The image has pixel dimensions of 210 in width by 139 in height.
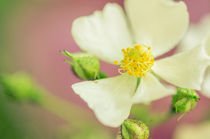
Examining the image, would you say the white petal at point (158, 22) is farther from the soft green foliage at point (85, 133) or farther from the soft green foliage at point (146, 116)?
the soft green foliage at point (85, 133)

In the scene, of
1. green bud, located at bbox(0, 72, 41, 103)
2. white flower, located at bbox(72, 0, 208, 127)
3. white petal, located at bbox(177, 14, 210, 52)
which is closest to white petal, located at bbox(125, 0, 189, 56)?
white flower, located at bbox(72, 0, 208, 127)

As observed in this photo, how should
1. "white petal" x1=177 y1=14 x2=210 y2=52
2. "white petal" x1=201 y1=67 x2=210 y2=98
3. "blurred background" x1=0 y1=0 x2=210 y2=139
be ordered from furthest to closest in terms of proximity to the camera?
1. "blurred background" x1=0 y1=0 x2=210 y2=139
2. "white petal" x1=177 y1=14 x2=210 y2=52
3. "white petal" x1=201 y1=67 x2=210 y2=98

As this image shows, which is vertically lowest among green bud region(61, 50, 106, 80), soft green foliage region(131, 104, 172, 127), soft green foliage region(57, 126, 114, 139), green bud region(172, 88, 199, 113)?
soft green foliage region(57, 126, 114, 139)

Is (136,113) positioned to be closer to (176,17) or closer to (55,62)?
(176,17)

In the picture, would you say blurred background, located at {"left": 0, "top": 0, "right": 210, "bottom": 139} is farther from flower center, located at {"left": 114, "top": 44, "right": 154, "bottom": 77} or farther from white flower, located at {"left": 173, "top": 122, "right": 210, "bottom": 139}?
flower center, located at {"left": 114, "top": 44, "right": 154, "bottom": 77}

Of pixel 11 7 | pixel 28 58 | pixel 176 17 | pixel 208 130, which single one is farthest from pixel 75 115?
pixel 11 7

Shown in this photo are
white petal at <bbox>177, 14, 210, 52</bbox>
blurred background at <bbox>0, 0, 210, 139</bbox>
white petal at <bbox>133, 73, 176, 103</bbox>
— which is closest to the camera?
white petal at <bbox>133, 73, 176, 103</bbox>
